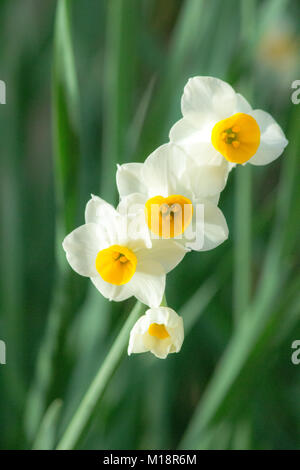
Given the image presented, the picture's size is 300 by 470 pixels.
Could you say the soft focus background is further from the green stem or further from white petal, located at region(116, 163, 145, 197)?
white petal, located at region(116, 163, 145, 197)

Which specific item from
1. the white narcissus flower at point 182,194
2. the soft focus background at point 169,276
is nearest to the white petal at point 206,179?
the white narcissus flower at point 182,194

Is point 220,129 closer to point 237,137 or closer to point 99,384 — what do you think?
point 237,137

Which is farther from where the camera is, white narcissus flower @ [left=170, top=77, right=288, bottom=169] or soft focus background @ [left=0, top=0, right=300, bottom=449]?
soft focus background @ [left=0, top=0, right=300, bottom=449]

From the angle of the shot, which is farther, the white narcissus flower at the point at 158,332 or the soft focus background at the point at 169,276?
the soft focus background at the point at 169,276

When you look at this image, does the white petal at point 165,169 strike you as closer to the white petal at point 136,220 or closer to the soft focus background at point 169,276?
the white petal at point 136,220

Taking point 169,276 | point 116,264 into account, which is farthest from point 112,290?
point 169,276

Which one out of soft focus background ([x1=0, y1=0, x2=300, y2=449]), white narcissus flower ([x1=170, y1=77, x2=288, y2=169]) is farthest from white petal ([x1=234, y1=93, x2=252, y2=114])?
soft focus background ([x1=0, y1=0, x2=300, y2=449])

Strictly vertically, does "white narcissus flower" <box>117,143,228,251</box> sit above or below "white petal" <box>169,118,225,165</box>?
below
